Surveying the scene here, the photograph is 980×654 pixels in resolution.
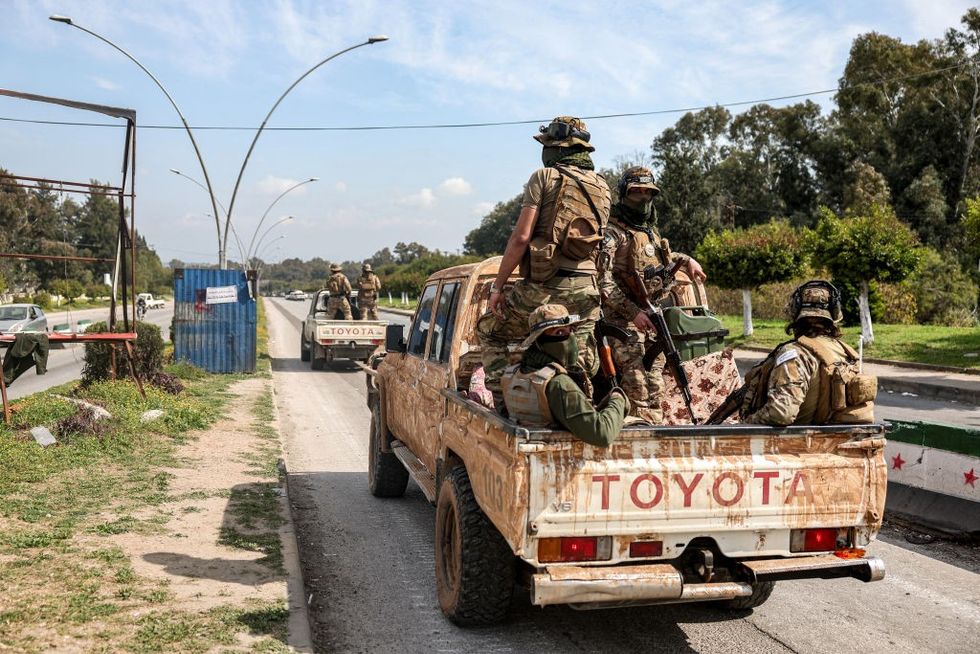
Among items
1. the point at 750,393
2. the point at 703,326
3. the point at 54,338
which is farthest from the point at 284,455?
the point at 750,393

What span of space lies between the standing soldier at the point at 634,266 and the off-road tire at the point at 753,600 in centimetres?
111

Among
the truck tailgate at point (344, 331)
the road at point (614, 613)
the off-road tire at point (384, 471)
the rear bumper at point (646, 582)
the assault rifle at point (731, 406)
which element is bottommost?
the road at point (614, 613)

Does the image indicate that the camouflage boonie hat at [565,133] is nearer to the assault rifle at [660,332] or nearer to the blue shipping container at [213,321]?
the assault rifle at [660,332]

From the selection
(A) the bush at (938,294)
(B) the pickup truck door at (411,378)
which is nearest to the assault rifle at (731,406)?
(B) the pickup truck door at (411,378)

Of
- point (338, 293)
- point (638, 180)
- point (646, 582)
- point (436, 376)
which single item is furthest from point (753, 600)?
point (338, 293)

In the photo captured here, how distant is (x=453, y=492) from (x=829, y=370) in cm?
199

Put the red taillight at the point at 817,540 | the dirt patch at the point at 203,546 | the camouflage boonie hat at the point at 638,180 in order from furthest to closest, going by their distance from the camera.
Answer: the camouflage boonie hat at the point at 638,180
the dirt patch at the point at 203,546
the red taillight at the point at 817,540

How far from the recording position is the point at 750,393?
14.5 ft

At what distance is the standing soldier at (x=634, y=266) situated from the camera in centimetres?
521

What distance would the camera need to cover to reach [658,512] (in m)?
3.66

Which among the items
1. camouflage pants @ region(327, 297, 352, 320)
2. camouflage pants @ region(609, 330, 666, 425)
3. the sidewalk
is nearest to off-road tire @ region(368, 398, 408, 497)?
camouflage pants @ region(609, 330, 666, 425)

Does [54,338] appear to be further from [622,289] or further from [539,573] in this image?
[539,573]

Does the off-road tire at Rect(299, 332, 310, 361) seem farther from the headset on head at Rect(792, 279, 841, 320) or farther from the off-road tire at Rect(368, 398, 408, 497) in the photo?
the headset on head at Rect(792, 279, 841, 320)

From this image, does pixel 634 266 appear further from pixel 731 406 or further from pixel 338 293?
pixel 338 293
